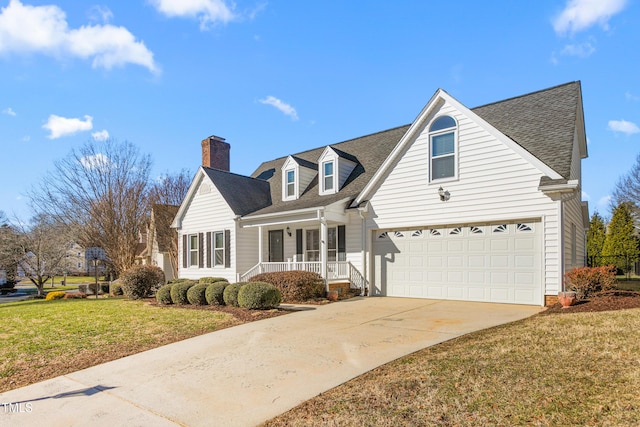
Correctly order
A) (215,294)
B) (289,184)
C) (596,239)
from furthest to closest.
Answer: (596,239) → (289,184) → (215,294)

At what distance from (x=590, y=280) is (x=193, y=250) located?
17.4 meters

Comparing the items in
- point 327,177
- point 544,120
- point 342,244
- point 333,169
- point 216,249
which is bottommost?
point 216,249

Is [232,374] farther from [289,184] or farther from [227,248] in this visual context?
[289,184]

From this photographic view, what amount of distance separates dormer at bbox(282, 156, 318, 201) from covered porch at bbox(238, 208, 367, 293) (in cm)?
181

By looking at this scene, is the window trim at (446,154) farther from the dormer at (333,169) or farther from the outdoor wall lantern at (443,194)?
the dormer at (333,169)

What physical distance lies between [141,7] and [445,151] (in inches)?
390

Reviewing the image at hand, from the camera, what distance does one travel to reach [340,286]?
46.5ft

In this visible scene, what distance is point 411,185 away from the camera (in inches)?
524

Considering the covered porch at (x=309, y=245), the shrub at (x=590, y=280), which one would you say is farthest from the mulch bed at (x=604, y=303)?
the covered porch at (x=309, y=245)

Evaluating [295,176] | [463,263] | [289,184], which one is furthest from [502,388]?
[289,184]

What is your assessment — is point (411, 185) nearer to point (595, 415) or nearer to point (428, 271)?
point (428, 271)

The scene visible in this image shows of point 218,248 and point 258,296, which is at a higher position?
point 218,248

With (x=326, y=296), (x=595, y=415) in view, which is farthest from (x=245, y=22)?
(x=595, y=415)

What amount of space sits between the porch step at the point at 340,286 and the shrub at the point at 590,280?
7045 mm
